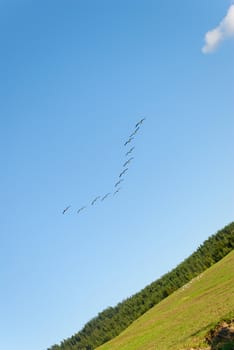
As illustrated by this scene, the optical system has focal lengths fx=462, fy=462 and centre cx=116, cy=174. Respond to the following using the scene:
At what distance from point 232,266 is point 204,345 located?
50.5 meters

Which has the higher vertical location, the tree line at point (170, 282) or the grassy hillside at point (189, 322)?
the tree line at point (170, 282)

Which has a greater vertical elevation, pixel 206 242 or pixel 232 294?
pixel 206 242

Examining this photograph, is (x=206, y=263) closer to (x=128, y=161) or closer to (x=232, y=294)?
(x=232, y=294)

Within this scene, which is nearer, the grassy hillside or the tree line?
the grassy hillside

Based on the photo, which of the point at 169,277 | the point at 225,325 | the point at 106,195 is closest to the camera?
the point at 225,325

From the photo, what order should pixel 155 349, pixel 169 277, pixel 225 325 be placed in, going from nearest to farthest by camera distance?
pixel 225 325, pixel 155 349, pixel 169 277

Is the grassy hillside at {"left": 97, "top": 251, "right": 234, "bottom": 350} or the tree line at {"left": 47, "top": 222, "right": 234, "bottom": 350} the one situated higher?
the tree line at {"left": 47, "top": 222, "right": 234, "bottom": 350}

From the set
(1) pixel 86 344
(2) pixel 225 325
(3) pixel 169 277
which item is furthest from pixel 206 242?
(2) pixel 225 325

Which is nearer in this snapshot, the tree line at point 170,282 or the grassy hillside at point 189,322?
the grassy hillside at point 189,322

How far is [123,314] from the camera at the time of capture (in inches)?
6570

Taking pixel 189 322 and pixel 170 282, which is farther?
pixel 170 282

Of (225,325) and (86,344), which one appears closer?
(225,325)

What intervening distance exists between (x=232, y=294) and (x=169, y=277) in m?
119

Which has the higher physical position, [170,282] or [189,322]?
[170,282]
